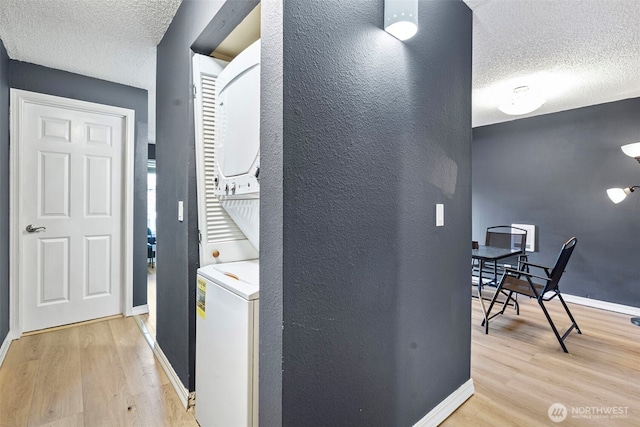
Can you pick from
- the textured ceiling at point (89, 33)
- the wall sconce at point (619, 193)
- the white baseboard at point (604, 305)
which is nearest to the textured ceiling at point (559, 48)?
the wall sconce at point (619, 193)

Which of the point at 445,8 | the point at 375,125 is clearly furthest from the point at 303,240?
the point at 445,8

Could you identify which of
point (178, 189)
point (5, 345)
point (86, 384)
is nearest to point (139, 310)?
point (5, 345)

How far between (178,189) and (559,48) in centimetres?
294

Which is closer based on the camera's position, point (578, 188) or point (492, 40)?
point (492, 40)

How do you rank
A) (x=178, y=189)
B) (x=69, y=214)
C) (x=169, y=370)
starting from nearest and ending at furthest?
(x=178, y=189)
(x=169, y=370)
(x=69, y=214)

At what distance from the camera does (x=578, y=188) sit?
365 centimetres

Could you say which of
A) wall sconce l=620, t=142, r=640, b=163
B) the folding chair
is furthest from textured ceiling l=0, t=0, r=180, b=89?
wall sconce l=620, t=142, r=640, b=163

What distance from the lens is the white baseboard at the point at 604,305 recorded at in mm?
3261

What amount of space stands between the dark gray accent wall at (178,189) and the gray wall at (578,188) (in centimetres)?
420

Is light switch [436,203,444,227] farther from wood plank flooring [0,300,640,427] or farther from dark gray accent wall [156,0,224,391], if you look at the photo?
dark gray accent wall [156,0,224,391]

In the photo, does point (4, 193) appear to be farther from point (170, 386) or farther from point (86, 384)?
point (170, 386)

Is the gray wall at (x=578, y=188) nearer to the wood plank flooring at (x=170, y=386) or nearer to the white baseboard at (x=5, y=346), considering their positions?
the wood plank flooring at (x=170, y=386)

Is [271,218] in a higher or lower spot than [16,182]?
lower

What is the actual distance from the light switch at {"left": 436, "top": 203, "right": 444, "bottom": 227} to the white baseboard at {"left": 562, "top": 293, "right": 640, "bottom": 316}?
3301 mm
